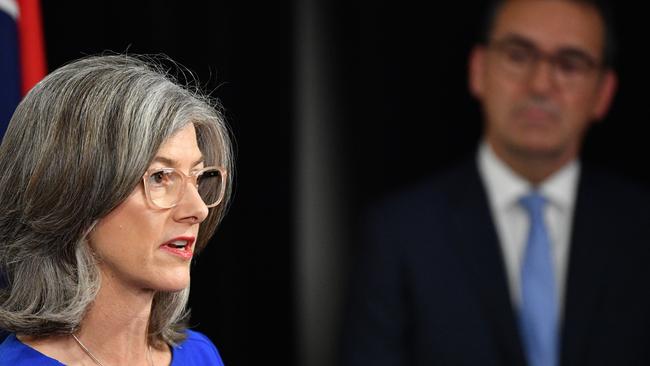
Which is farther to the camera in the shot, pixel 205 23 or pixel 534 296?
pixel 205 23

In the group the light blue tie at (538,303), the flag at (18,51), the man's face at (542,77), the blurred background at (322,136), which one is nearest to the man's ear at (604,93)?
the man's face at (542,77)

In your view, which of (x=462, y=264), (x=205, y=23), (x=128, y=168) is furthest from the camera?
(x=205, y=23)

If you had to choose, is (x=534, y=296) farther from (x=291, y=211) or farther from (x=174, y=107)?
(x=174, y=107)

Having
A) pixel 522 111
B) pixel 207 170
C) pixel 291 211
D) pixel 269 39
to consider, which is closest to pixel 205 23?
pixel 269 39

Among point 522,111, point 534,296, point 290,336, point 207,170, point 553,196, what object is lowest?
point 290,336

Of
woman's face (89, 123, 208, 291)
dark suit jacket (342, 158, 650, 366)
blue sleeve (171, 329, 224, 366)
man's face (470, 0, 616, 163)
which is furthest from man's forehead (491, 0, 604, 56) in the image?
woman's face (89, 123, 208, 291)

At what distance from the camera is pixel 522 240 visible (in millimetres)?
3250

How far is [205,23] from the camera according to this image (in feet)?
11.1

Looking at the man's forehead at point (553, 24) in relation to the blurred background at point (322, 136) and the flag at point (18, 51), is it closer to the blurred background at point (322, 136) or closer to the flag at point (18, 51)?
the blurred background at point (322, 136)

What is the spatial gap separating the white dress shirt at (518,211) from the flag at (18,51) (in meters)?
1.48

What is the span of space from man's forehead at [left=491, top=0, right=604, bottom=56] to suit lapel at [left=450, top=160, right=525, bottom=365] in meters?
0.51

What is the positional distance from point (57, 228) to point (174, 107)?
0.83 feet

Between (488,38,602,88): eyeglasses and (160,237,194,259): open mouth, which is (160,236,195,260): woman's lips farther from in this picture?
(488,38,602,88): eyeglasses

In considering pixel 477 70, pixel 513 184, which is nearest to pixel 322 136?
pixel 477 70
